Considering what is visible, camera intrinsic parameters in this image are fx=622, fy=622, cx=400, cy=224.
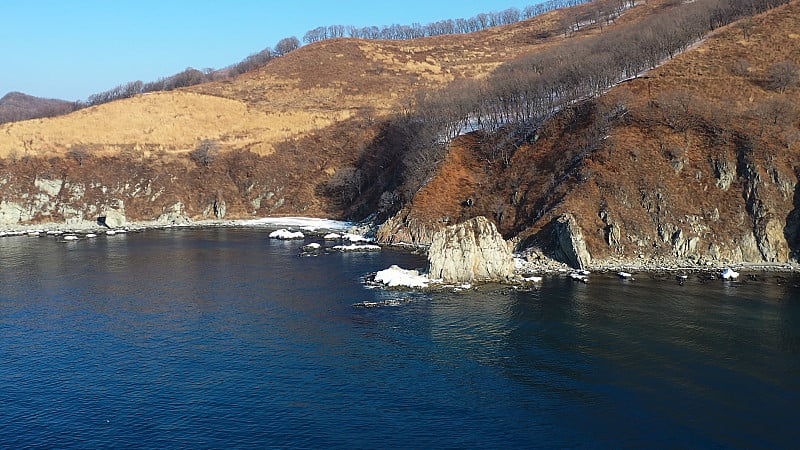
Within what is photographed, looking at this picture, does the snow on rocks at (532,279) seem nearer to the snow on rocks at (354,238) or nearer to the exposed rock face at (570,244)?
the exposed rock face at (570,244)

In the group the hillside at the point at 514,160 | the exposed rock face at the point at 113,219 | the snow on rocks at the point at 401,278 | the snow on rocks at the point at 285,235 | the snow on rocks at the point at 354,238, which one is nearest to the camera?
the snow on rocks at the point at 401,278

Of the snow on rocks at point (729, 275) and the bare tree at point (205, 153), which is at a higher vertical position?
the bare tree at point (205, 153)

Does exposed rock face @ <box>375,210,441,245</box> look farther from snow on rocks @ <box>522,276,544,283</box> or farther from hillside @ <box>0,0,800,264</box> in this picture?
snow on rocks @ <box>522,276,544,283</box>

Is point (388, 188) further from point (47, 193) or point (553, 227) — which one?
point (47, 193)

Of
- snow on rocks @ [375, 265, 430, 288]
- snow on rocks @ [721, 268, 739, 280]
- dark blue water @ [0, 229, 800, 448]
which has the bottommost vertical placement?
dark blue water @ [0, 229, 800, 448]

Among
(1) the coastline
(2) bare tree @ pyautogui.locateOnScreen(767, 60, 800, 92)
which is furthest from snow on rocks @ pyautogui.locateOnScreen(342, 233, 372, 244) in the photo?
(2) bare tree @ pyautogui.locateOnScreen(767, 60, 800, 92)

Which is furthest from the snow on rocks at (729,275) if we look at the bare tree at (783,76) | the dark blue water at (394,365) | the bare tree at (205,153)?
the bare tree at (205,153)

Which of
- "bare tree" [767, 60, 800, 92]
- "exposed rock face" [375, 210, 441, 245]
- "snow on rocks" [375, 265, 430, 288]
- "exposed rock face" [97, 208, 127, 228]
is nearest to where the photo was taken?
"snow on rocks" [375, 265, 430, 288]
